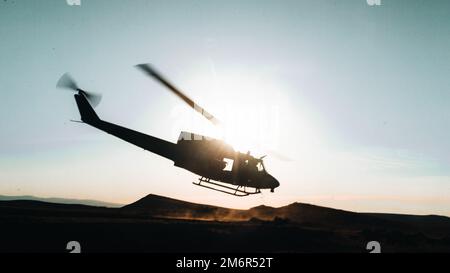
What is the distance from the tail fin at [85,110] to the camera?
26812mm

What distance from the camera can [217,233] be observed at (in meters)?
32.2

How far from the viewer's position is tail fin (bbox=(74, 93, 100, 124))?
26.8 metres

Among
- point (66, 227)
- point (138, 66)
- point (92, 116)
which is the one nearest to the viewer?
point (138, 66)

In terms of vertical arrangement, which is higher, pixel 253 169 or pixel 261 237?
pixel 253 169

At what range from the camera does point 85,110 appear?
89.9 feet
